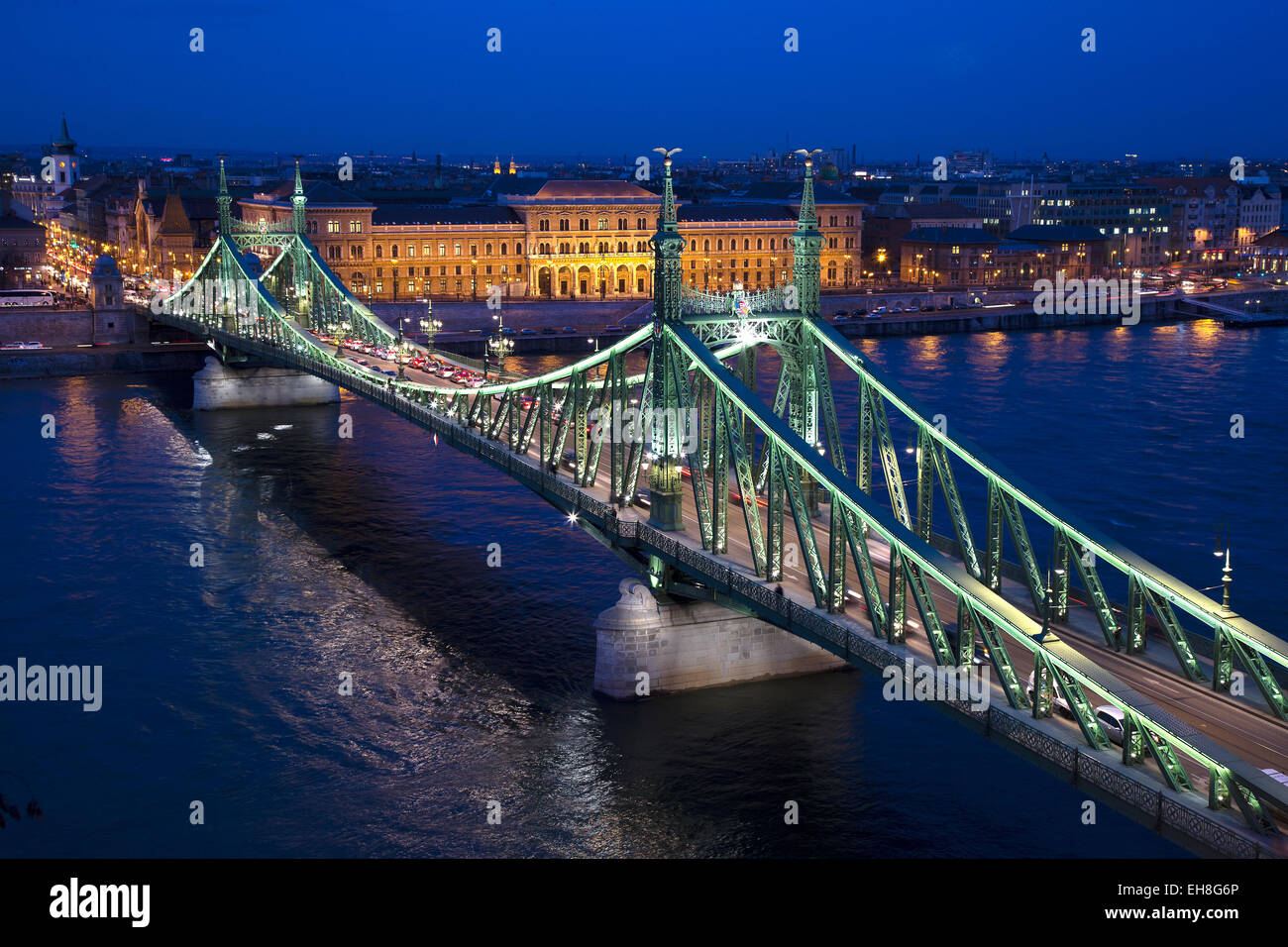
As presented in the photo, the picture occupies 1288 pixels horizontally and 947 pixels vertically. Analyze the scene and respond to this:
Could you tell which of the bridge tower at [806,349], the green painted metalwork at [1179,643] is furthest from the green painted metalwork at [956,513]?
the green painted metalwork at [1179,643]

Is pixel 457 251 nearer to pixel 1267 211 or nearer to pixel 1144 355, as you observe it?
pixel 1144 355

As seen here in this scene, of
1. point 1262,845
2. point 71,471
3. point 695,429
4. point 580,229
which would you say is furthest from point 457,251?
point 1262,845

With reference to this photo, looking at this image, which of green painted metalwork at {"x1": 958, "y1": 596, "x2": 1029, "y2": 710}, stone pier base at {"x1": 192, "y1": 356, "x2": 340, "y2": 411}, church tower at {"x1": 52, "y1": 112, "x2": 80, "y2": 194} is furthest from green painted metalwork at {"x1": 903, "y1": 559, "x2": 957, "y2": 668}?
church tower at {"x1": 52, "y1": 112, "x2": 80, "y2": 194}

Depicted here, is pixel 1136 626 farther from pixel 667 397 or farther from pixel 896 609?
pixel 667 397

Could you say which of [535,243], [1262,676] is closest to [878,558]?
[1262,676]
